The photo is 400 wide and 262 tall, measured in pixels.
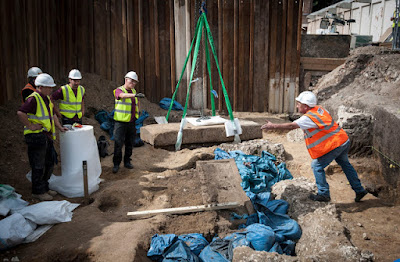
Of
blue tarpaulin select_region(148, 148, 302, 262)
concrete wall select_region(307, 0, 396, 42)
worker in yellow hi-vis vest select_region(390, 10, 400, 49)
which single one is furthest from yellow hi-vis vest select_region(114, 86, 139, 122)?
concrete wall select_region(307, 0, 396, 42)

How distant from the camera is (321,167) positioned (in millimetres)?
5234

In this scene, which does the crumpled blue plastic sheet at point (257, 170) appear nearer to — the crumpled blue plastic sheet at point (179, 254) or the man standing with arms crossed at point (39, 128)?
the crumpled blue plastic sheet at point (179, 254)

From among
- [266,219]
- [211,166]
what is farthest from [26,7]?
[266,219]

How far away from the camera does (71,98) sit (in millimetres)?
6719

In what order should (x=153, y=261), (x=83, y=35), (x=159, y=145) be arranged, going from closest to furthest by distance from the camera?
(x=153, y=261), (x=159, y=145), (x=83, y=35)

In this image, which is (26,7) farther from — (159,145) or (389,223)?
(389,223)

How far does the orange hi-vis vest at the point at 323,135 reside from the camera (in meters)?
5.00

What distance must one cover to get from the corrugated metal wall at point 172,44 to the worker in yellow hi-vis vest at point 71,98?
3055 mm

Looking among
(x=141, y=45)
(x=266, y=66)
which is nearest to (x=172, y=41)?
(x=141, y=45)

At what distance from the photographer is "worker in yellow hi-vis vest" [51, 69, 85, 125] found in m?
6.63

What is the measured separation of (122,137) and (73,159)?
133 cm

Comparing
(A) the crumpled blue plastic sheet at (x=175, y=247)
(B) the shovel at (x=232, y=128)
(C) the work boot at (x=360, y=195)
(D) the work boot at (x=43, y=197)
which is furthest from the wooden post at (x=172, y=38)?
(A) the crumpled blue plastic sheet at (x=175, y=247)

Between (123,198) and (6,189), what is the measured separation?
1712 mm

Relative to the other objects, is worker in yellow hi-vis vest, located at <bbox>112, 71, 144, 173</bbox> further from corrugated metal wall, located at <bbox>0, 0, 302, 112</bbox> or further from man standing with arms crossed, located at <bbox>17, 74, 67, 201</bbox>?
corrugated metal wall, located at <bbox>0, 0, 302, 112</bbox>
